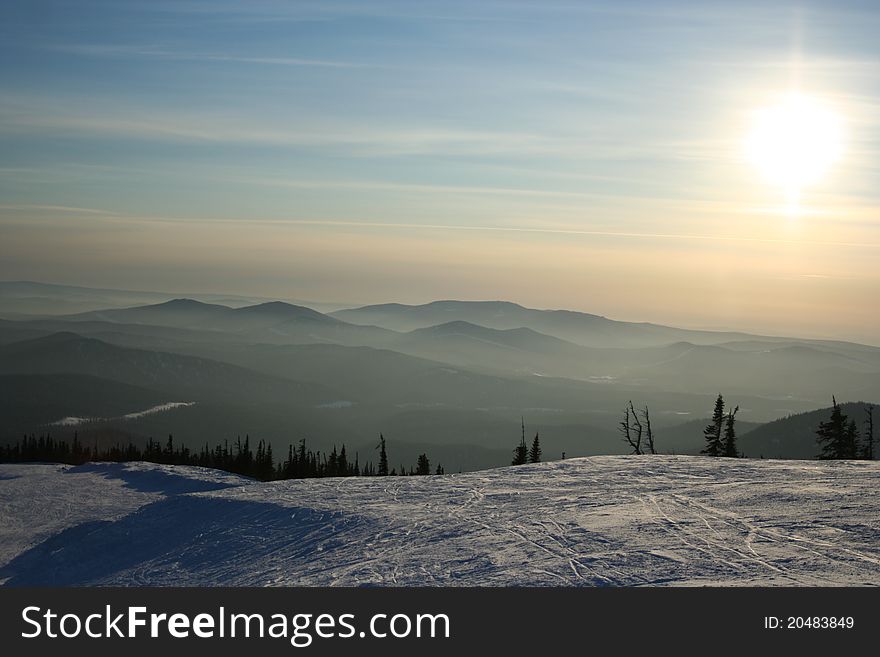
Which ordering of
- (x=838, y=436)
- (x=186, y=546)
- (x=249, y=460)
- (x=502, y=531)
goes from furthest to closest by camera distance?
1. (x=249, y=460)
2. (x=838, y=436)
3. (x=186, y=546)
4. (x=502, y=531)

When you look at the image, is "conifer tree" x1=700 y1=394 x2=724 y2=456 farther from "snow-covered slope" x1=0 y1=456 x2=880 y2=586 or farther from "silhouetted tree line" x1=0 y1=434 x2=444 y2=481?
"snow-covered slope" x1=0 y1=456 x2=880 y2=586

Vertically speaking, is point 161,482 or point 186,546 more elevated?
point 186,546

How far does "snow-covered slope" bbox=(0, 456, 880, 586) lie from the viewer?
20.9 metres

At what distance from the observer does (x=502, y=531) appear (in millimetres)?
25828

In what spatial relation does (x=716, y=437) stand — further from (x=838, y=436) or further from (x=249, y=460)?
(x=249, y=460)

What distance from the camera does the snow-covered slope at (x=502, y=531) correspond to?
20875mm

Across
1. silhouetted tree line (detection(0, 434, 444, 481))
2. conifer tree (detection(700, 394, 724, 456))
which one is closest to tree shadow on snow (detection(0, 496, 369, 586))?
silhouetted tree line (detection(0, 434, 444, 481))

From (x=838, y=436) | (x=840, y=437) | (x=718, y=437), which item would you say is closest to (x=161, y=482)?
(x=718, y=437)

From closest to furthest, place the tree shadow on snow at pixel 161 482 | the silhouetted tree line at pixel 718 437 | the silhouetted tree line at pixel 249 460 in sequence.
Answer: the tree shadow on snow at pixel 161 482 < the silhouetted tree line at pixel 718 437 < the silhouetted tree line at pixel 249 460

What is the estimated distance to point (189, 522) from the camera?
1334 inches


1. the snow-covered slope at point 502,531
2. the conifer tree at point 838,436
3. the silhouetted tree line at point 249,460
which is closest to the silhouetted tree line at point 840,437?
the conifer tree at point 838,436

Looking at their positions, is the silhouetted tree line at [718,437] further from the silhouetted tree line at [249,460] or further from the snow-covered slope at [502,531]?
the snow-covered slope at [502,531]

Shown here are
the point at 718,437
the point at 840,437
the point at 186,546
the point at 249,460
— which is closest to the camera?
the point at 186,546

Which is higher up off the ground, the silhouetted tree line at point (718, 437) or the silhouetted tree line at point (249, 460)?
the silhouetted tree line at point (718, 437)
